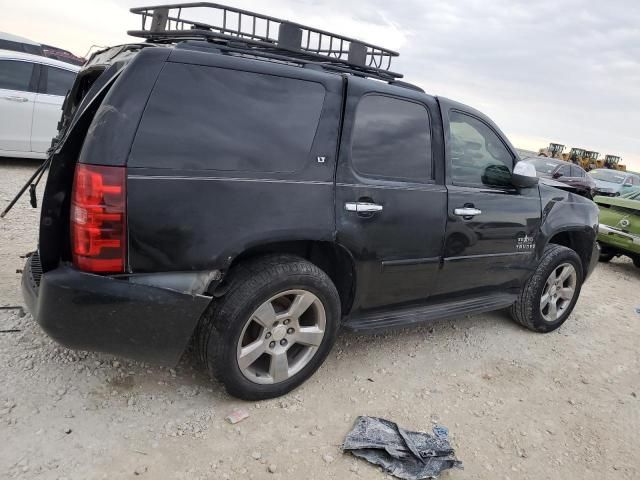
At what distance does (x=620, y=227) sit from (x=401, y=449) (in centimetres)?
648

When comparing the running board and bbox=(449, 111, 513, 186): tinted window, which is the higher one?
bbox=(449, 111, 513, 186): tinted window

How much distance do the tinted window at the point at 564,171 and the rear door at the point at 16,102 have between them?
10997 millimetres

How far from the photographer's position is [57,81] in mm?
7793

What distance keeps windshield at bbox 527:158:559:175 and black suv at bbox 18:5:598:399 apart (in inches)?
373

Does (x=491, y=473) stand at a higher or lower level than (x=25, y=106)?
lower

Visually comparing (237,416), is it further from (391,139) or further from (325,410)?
(391,139)

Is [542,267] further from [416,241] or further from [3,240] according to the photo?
[3,240]

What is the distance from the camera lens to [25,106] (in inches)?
291

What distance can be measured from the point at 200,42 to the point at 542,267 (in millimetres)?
3236

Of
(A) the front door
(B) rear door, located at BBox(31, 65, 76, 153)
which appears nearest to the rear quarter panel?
(A) the front door

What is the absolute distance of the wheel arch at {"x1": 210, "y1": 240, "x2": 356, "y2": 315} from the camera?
9.00ft

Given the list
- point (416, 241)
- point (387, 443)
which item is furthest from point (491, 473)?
point (416, 241)

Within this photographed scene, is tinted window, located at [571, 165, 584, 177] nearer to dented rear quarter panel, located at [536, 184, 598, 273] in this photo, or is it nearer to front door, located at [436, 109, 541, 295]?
dented rear quarter panel, located at [536, 184, 598, 273]

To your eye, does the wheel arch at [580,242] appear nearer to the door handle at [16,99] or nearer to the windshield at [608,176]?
the door handle at [16,99]
